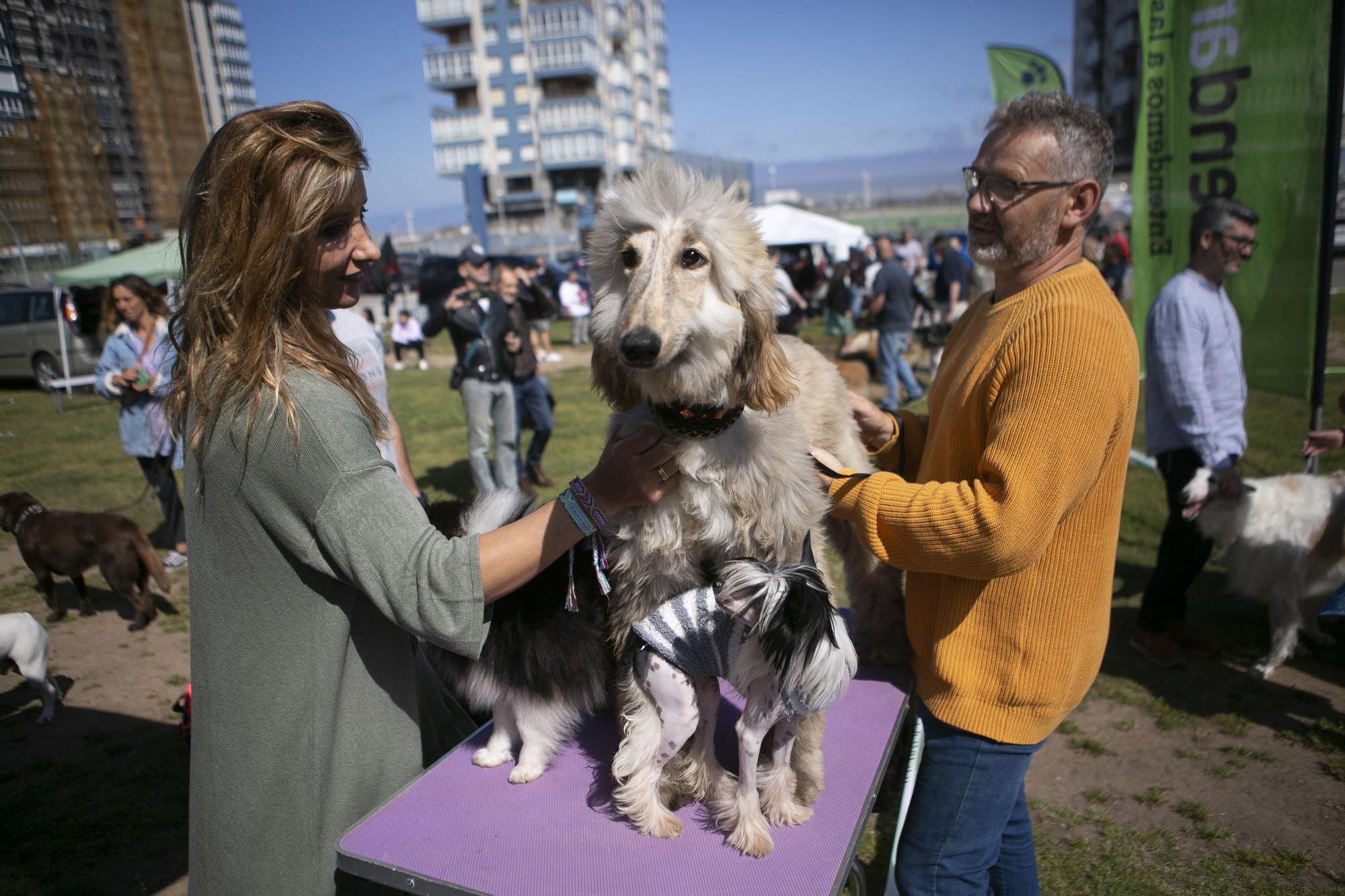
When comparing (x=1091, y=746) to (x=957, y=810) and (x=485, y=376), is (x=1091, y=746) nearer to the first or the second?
(x=957, y=810)

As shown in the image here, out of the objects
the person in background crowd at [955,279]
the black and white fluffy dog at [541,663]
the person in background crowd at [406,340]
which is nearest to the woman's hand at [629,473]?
the black and white fluffy dog at [541,663]

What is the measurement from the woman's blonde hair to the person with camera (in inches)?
230

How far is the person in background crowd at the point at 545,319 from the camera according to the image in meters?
10.5

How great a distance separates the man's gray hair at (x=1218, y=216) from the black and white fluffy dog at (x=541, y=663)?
4125 mm

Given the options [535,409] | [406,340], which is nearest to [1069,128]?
[535,409]

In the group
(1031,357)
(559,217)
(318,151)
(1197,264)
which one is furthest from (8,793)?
(559,217)

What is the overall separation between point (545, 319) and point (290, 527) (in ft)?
33.2

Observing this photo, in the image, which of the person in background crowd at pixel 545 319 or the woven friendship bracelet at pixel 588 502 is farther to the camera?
the person in background crowd at pixel 545 319

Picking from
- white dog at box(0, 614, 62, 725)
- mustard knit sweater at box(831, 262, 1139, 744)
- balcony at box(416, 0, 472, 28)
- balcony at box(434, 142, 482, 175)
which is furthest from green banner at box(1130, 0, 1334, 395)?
balcony at box(416, 0, 472, 28)

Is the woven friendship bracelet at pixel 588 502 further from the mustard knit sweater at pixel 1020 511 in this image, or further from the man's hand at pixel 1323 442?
the man's hand at pixel 1323 442

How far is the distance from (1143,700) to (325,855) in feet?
14.6

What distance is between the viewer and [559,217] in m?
71.4

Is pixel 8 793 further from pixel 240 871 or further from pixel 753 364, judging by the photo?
pixel 753 364

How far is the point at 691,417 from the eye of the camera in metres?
1.64
